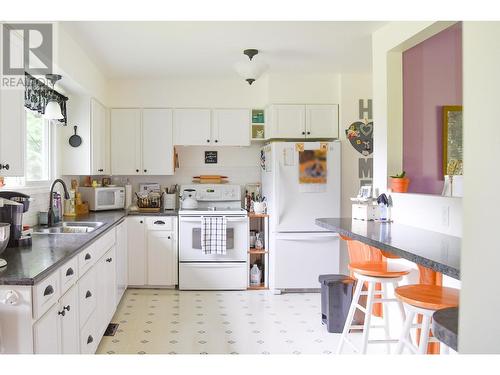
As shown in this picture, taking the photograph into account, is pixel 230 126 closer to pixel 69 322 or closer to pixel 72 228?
pixel 72 228

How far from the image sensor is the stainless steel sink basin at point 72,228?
3294mm

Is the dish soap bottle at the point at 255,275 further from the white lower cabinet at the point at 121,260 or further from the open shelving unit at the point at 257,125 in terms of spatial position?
the open shelving unit at the point at 257,125

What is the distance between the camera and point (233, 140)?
16.1ft

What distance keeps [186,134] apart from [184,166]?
0.48 meters

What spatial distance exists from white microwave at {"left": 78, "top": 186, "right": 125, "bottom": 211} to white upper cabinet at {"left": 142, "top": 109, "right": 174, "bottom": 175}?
1.39 feet

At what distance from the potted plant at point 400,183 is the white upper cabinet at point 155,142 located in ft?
8.54

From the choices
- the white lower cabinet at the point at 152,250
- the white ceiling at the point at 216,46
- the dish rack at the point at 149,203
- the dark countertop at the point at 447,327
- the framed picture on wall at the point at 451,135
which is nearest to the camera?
the dark countertop at the point at 447,327

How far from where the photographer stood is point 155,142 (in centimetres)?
484

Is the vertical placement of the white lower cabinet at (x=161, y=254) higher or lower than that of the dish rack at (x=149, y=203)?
lower

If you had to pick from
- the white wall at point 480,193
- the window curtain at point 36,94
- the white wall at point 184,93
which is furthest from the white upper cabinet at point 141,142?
the white wall at point 480,193

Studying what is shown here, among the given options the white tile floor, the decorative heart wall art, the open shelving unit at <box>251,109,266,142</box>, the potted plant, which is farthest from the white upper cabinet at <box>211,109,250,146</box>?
the potted plant

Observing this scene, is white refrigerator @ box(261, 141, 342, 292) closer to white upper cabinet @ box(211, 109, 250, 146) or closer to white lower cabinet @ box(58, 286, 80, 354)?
white upper cabinet @ box(211, 109, 250, 146)
